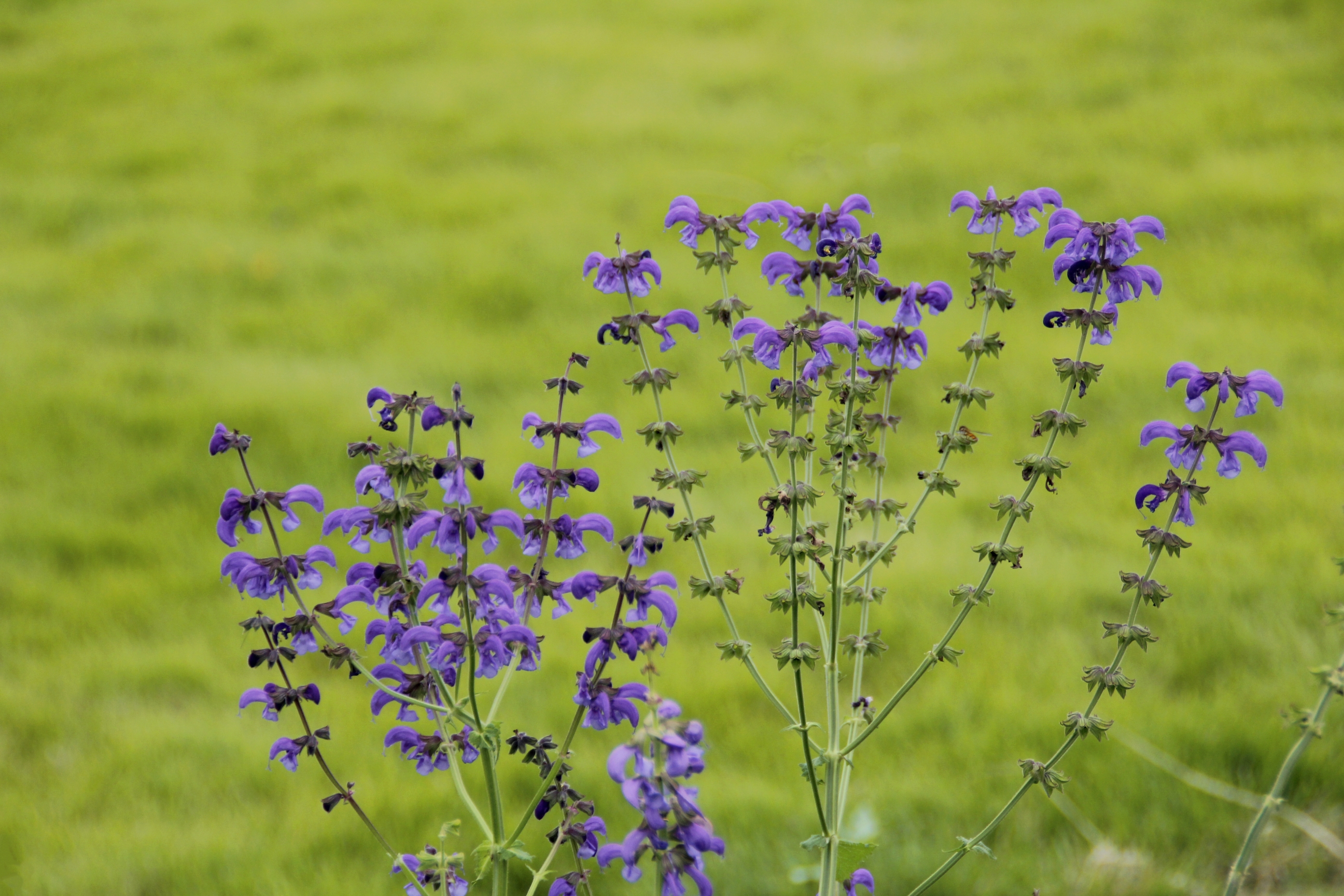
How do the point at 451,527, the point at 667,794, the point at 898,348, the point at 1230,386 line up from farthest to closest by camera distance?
the point at 898,348
the point at 1230,386
the point at 451,527
the point at 667,794

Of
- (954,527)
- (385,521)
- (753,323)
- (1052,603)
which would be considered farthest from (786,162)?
(385,521)

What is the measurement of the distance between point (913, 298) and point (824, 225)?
193 mm

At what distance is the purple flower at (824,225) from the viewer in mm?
1819

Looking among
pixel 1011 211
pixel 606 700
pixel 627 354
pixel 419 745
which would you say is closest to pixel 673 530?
pixel 606 700

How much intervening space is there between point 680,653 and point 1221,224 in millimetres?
3536

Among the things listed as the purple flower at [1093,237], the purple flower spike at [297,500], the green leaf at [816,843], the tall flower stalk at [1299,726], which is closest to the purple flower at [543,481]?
the purple flower spike at [297,500]

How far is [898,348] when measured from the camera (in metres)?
1.90

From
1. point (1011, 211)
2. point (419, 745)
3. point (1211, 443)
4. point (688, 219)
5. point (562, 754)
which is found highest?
point (688, 219)

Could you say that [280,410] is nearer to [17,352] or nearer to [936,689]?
[17,352]

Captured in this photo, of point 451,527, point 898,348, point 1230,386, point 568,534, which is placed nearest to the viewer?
point 451,527

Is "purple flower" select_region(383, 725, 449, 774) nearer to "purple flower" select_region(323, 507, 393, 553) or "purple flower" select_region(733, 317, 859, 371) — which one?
"purple flower" select_region(323, 507, 393, 553)

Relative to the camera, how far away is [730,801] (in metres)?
2.90

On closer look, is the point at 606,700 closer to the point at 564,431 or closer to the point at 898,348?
the point at 564,431

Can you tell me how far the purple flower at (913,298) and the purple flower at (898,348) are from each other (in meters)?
0.04
